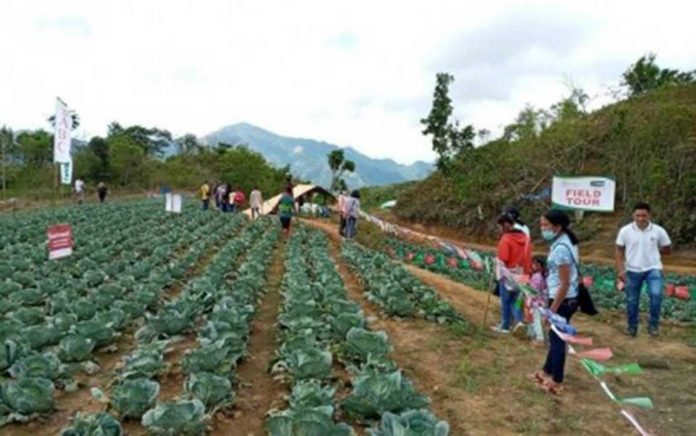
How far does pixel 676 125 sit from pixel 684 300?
15.5m

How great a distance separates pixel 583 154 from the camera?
32625mm

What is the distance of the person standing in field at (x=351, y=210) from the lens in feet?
56.0

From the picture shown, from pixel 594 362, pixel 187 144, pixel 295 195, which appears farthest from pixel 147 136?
pixel 594 362

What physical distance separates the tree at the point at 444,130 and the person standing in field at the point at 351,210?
61.9ft

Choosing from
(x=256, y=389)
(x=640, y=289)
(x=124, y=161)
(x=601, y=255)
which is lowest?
(x=601, y=255)

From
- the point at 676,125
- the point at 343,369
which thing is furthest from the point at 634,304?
the point at 676,125

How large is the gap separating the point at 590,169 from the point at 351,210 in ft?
62.8

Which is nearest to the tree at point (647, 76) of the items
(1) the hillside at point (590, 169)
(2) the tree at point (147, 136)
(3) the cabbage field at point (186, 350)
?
(1) the hillside at point (590, 169)

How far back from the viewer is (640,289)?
7570 millimetres

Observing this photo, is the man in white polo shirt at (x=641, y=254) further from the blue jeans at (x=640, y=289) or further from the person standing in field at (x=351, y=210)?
the person standing in field at (x=351, y=210)

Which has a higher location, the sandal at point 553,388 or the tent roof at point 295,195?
the tent roof at point 295,195

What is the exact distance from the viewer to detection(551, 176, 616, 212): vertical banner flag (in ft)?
57.4

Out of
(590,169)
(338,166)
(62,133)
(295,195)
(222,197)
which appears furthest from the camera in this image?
(338,166)

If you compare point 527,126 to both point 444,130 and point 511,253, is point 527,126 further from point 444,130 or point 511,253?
point 511,253
